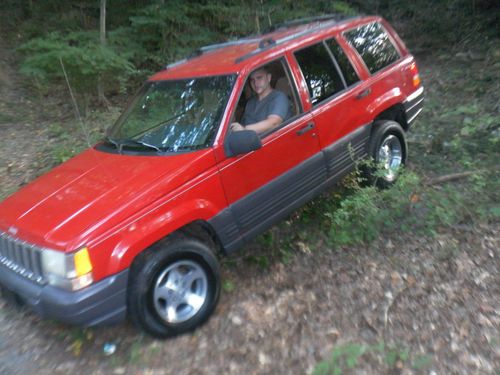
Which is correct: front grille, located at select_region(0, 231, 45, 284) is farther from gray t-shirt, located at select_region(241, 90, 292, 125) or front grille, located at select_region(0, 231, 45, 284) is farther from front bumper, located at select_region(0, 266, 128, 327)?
gray t-shirt, located at select_region(241, 90, 292, 125)

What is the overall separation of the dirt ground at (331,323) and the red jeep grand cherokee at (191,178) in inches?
12.6

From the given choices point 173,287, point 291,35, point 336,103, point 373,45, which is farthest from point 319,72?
point 173,287

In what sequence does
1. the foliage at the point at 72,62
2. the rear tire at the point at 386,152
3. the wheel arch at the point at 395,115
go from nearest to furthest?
the rear tire at the point at 386,152, the wheel arch at the point at 395,115, the foliage at the point at 72,62

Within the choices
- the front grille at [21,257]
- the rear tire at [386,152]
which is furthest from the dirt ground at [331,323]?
the rear tire at [386,152]

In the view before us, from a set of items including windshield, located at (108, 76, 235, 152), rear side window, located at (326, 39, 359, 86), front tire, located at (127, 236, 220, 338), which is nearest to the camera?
front tire, located at (127, 236, 220, 338)

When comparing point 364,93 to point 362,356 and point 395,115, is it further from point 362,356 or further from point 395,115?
point 362,356

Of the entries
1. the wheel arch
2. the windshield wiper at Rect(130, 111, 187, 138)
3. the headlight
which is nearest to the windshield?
the windshield wiper at Rect(130, 111, 187, 138)

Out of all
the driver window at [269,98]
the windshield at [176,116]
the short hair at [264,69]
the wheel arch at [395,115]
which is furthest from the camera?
the wheel arch at [395,115]

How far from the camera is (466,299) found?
11.9 feet

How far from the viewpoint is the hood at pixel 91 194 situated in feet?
10.5

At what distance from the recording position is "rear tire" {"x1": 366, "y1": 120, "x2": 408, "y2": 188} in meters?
5.17

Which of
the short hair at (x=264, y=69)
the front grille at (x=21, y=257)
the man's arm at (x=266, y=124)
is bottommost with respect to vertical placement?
the front grille at (x=21, y=257)

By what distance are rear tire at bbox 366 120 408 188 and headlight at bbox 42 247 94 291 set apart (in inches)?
119

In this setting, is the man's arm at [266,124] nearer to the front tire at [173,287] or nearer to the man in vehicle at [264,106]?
the man in vehicle at [264,106]
